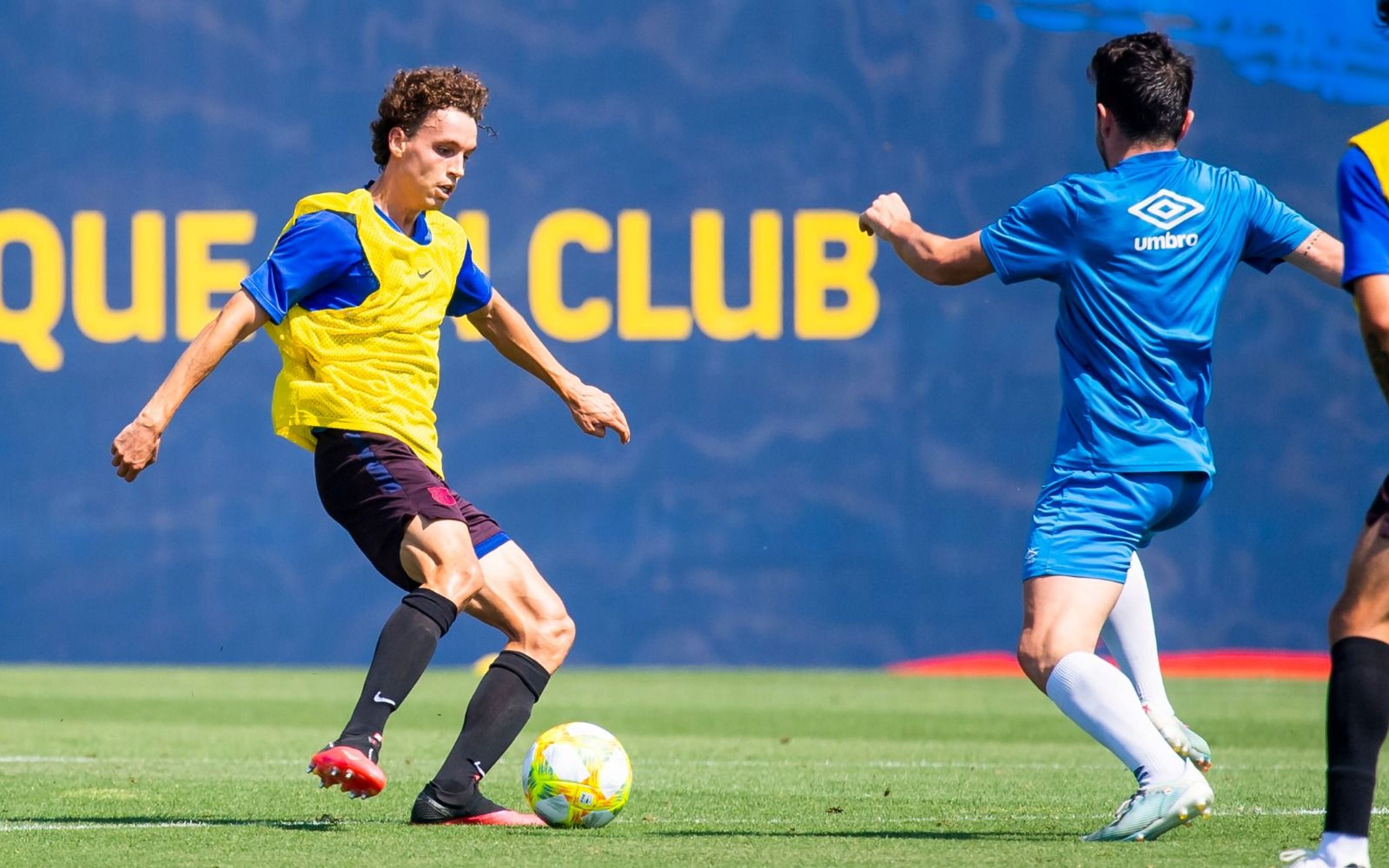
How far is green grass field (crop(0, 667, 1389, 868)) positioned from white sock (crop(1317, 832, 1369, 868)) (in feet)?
1.75

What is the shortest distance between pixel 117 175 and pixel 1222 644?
881 centimetres

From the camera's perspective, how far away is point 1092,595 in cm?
438

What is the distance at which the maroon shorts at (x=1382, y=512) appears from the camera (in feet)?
11.3

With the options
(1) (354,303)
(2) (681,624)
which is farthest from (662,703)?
(1) (354,303)

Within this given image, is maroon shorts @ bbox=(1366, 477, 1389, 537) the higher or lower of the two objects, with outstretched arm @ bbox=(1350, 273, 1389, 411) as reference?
lower

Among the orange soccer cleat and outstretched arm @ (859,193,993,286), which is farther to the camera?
outstretched arm @ (859,193,993,286)

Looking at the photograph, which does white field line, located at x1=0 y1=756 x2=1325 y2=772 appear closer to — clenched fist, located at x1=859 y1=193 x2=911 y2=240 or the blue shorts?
the blue shorts

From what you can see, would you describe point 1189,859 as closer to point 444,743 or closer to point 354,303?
point 354,303

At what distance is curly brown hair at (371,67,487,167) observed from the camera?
497 cm

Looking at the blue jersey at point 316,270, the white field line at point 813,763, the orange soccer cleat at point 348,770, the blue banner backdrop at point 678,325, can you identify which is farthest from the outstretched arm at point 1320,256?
the blue banner backdrop at point 678,325

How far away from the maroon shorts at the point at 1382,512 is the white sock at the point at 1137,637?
1.40m

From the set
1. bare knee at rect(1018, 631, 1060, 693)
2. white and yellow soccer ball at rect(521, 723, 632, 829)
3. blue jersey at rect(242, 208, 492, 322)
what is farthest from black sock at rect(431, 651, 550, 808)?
bare knee at rect(1018, 631, 1060, 693)

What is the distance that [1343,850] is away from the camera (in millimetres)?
3426

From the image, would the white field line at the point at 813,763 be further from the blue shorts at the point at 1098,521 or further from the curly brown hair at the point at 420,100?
the curly brown hair at the point at 420,100
